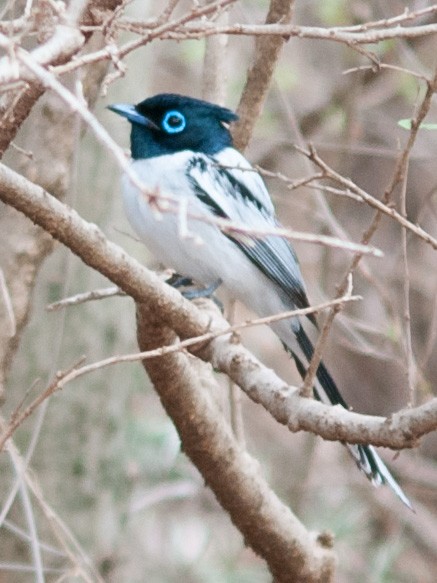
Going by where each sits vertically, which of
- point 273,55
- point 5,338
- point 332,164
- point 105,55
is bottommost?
point 105,55

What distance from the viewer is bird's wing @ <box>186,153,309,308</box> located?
446 centimetres

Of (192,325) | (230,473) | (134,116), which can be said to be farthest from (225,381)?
(192,325)

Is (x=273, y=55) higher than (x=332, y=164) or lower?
lower

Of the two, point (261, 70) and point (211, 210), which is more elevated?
point (261, 70)

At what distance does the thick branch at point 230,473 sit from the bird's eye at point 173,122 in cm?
125

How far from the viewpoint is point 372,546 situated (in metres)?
7.62

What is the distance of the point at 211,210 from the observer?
4.45 m

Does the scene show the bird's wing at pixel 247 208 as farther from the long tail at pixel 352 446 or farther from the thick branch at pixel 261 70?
the long tail at pixel 352 446

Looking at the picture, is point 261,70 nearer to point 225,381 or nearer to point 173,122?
point 173,122

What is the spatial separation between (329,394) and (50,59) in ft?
7.09

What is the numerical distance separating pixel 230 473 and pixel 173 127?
62.0 inches

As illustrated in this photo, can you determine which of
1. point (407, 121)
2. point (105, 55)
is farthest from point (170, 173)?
point (105, 55)

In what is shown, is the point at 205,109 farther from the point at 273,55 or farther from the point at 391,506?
the point at 391,506

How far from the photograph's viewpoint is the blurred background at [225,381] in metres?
5.65
